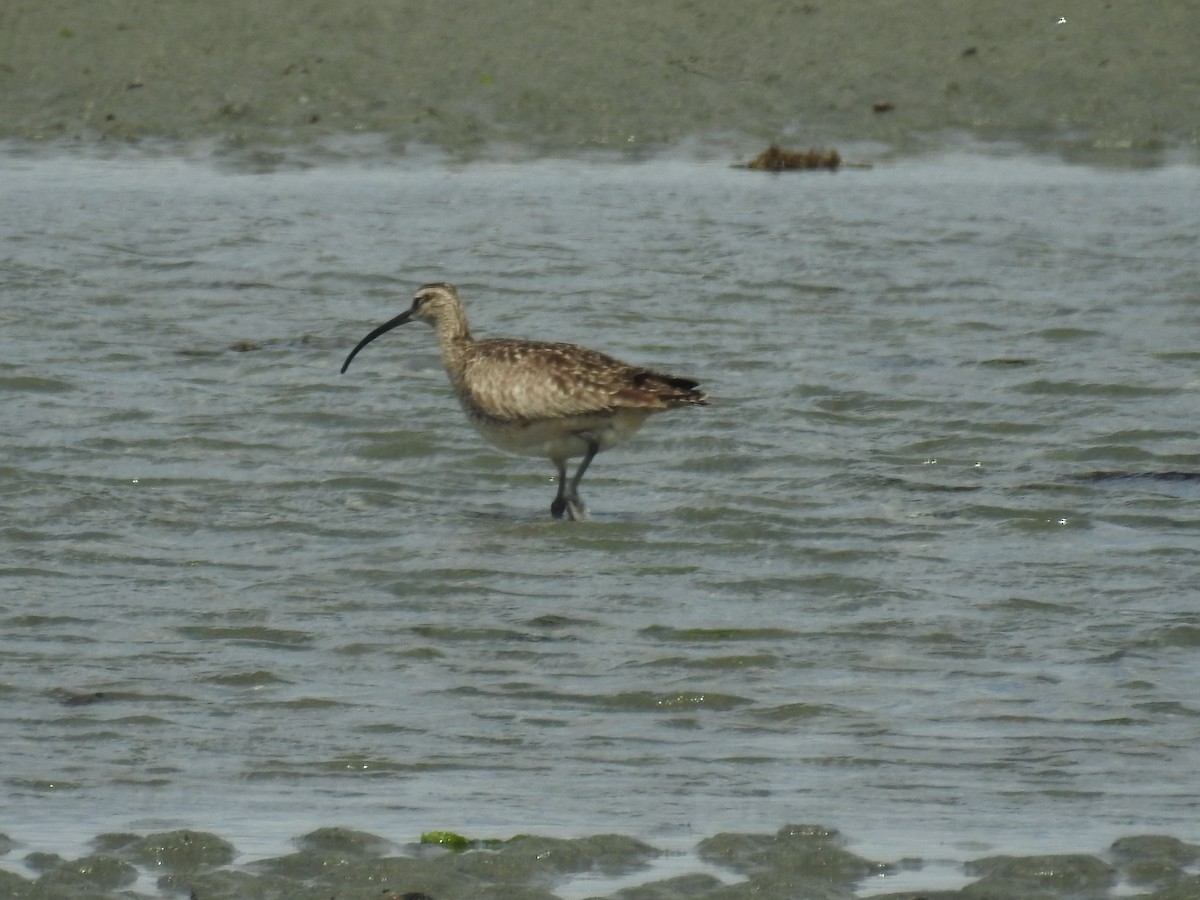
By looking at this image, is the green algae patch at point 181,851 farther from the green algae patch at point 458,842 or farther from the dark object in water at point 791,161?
the dark object in water at point 791,161

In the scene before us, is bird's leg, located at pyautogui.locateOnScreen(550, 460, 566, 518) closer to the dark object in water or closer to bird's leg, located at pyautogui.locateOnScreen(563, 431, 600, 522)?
bird's leg, located at pyautogui.locateOnScreen(563, 431, 600, 522)

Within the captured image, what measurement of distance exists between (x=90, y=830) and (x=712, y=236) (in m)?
10.6

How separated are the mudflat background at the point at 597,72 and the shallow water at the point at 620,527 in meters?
1.67

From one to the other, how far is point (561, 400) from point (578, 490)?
620 mm

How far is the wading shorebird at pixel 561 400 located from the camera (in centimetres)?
1005

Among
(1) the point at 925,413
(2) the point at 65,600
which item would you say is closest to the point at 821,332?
(1) the point at 925,413

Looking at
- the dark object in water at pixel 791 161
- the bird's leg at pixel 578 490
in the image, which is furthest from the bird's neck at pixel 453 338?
the dark object in water at pixel 791 161

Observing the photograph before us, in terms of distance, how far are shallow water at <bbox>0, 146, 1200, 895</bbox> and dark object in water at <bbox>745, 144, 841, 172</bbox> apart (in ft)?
2.70

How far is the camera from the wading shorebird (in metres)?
10.1

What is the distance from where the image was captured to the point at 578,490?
10.5 meters

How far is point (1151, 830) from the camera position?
5945 millimetres

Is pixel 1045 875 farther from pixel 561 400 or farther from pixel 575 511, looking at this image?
pixel 561 400

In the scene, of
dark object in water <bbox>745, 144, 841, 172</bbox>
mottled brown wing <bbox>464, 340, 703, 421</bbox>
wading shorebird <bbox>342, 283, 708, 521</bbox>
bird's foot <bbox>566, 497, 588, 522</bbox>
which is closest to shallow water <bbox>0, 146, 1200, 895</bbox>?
bird's foot <bbox>566, 497, 588, 522</bbox>

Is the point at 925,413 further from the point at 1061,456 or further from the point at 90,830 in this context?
the point at 90,830
